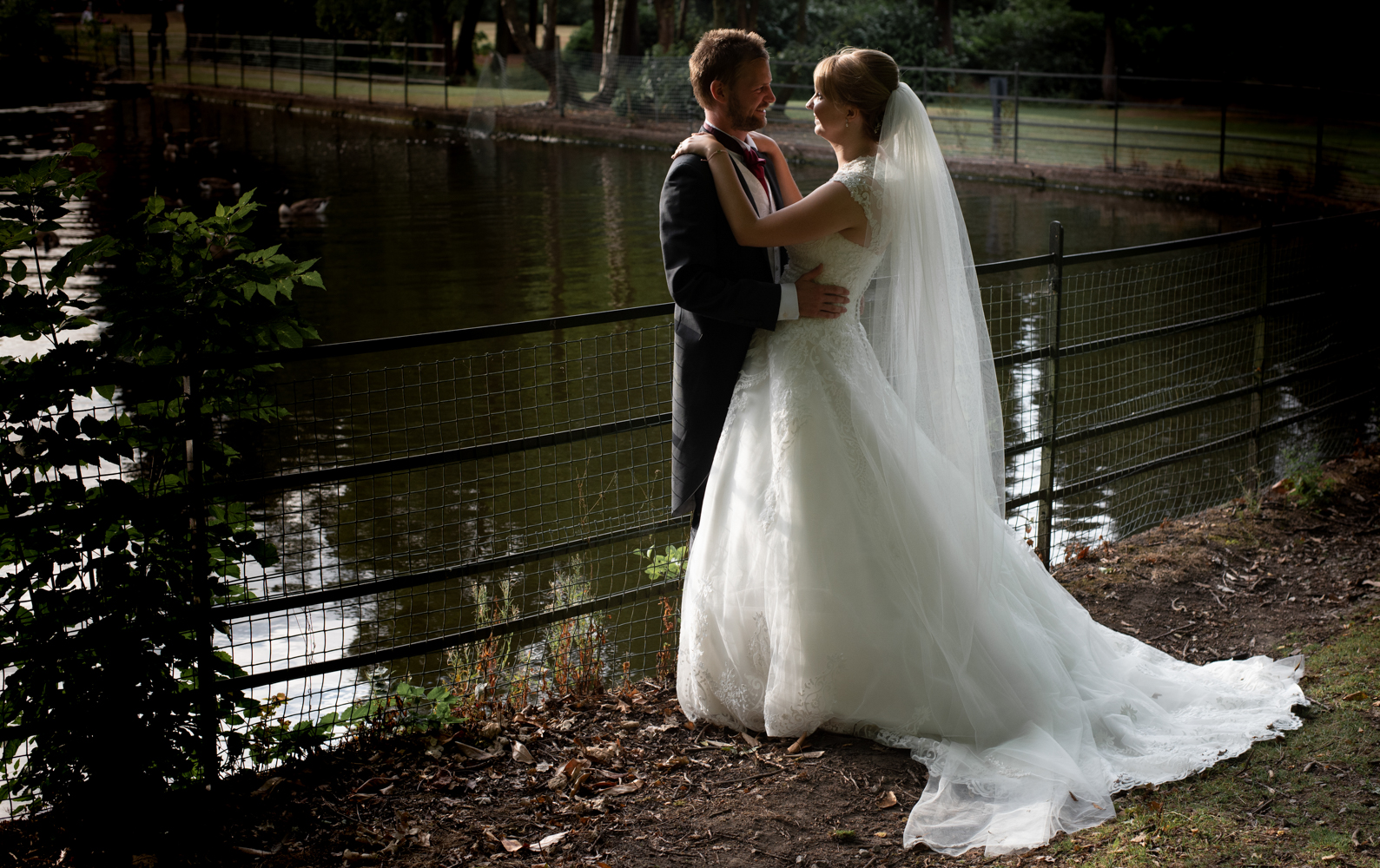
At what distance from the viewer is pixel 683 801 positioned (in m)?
3.35

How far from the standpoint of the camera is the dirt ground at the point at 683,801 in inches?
120

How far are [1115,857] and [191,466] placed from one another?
2641mm

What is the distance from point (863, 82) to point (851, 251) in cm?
51

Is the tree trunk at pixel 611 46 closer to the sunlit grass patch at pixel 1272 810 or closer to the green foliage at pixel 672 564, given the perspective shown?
the green foliage at pixel 672 564

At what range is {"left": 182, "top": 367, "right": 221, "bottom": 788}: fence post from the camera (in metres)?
Answer: 3.20

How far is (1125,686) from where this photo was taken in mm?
3740

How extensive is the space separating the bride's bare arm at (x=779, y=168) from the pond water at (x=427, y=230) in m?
1.87

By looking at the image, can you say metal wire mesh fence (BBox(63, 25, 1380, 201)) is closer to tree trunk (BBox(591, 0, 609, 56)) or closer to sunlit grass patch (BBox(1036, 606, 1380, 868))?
tree trunk (BBox(591, 0, 609, 56))

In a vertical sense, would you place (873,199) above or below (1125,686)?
above

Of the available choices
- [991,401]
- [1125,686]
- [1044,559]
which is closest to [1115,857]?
[1125,686]

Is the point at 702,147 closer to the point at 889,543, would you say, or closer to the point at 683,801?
the point at 889,543

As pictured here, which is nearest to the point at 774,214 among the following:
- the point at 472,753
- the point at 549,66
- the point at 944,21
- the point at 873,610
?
the point at 873,610

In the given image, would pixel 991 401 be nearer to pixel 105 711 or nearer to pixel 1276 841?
pixel 1276 841

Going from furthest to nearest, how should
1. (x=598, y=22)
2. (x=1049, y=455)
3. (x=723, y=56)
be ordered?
(x=598, y=22) → (x=1049, y=455) → (x=723, y=56)
